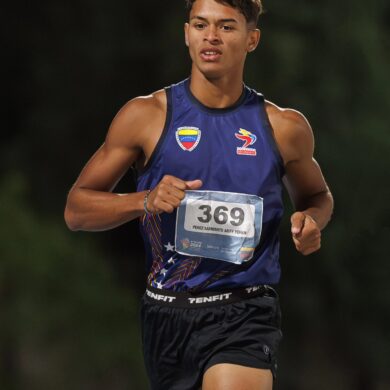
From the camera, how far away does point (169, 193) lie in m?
3.45

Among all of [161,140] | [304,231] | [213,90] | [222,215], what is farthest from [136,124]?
[304,231]

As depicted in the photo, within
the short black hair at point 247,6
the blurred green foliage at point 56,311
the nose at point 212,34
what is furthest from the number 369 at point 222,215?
the blurred green foliage at point 56,311

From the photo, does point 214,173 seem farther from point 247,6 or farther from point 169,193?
point 247,6

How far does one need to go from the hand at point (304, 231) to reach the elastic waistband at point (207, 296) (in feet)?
1.01

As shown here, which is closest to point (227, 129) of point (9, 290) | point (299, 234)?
point (299, 234)

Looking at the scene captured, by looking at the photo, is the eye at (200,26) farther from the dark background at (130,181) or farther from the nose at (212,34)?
the dark background at (130,181)

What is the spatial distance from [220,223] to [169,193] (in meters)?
0.33

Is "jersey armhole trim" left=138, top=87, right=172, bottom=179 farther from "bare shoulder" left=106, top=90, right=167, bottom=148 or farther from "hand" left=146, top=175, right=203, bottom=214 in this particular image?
"hand" left=146, top=175, right=203, bottom=214

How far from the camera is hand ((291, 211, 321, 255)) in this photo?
3.59m

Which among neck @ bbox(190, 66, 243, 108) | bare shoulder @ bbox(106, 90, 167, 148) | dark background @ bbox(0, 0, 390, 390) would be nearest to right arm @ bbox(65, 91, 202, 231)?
bare shoulder @ bbox(106, 90, 167, 148)

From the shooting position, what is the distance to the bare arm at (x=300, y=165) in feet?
12.9

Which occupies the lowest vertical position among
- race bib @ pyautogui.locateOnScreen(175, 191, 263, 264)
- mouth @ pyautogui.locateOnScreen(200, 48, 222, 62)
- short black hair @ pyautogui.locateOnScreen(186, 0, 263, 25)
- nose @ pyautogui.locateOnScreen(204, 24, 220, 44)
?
race bib @ pyautogui.locateOnScreen(175, 191, 263, 264)

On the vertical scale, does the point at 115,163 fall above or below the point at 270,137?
below

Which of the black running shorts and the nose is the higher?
the nose
